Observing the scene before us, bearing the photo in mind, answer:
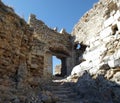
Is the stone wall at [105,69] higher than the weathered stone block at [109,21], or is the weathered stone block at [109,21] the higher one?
the weathered stone block at [109,21]

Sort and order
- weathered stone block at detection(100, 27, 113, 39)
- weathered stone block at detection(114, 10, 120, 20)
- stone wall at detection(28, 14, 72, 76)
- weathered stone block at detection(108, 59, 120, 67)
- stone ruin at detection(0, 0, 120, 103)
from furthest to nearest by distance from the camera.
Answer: stone wall at detection(28, 14, 72, 76) < weathered stone block at detection(100, 27, 113, 39) < weathered stone block at detection(114, 10, 120, 20) < weathered stone block at detection(108, 59, 120, 67) < stone ruin at detection(0, 0, 120, 103)

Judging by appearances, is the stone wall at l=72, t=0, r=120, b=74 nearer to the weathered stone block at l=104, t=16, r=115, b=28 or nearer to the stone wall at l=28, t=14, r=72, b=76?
the weathered stone block at l=104, t=16, r=115, b=28

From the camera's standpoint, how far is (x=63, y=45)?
619 inches

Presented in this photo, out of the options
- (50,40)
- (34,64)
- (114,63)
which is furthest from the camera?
(50,40)

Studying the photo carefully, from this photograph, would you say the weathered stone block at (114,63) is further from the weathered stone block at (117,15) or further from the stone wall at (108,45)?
the weathered stone block at (117,15)

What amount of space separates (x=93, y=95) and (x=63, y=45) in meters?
9.05

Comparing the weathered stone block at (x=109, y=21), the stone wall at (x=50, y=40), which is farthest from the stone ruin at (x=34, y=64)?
the stone wall at (x=50, y=40)

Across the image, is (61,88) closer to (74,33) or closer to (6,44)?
(6,44)

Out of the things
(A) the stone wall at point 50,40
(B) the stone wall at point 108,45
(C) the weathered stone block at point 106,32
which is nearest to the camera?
(B) the stone wall at point 108,45

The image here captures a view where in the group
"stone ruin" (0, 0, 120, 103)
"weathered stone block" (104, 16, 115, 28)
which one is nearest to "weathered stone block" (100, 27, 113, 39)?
"stone ruin" (0, 0, 120, 103)

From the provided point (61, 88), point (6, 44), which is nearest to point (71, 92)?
point (61, 88)

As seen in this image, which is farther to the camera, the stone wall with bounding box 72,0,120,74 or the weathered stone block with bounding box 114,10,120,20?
the weathered stone block with bounding box 114,10,120,20

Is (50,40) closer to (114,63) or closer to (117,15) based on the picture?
(117,15)

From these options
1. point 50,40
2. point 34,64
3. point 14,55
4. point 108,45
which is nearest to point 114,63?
point 108,45
